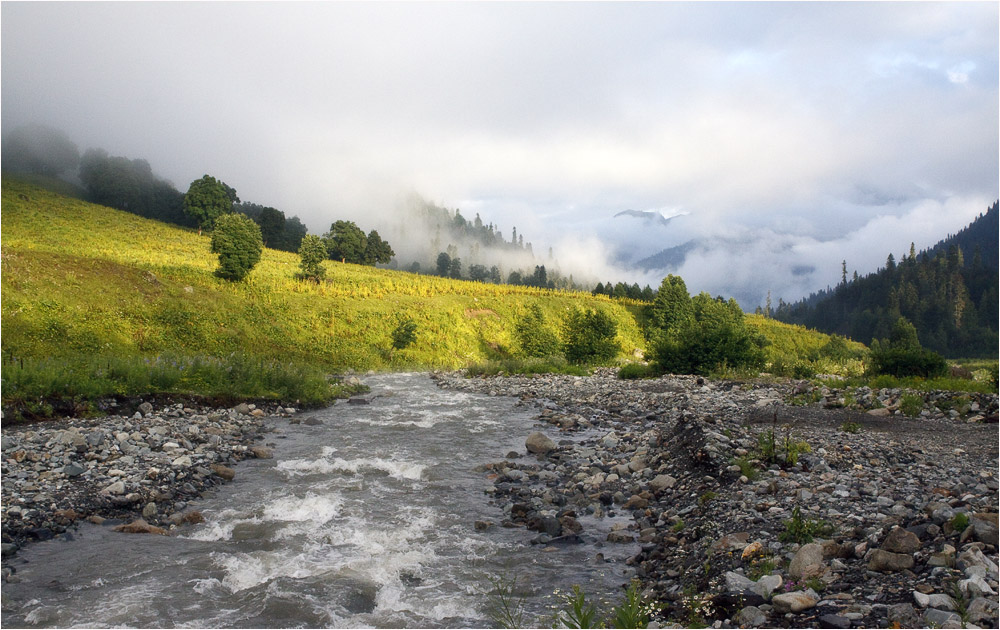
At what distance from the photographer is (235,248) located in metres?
47.7

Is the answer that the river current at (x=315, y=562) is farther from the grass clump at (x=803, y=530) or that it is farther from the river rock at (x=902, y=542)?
the river rock at (x=902, y=542)

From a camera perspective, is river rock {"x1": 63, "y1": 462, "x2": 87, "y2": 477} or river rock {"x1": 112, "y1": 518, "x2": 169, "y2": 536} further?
river rock {"x1": 63, "y1": 462, "x2": 87, "y2": 477}

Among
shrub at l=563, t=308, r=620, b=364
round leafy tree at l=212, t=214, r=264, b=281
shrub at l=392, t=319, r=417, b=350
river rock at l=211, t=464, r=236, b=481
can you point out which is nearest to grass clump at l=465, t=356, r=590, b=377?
shrub at l=563, t=308, r=620, b=364

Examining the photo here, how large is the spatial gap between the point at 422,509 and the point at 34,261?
128ft

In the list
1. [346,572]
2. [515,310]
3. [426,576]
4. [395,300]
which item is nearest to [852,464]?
[426,576]

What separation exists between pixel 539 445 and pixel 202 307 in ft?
116

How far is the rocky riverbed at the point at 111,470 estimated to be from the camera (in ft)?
27.6

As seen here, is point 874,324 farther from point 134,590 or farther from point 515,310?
point 134,590

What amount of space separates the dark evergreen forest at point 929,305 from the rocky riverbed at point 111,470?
14061 cm

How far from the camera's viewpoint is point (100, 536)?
26.6 ft

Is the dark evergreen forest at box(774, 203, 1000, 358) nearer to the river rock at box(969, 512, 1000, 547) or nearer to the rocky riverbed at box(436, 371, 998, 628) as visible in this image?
the rocky riverbed at box(436, 371, 998, 628)

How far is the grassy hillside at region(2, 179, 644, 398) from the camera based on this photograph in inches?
1213

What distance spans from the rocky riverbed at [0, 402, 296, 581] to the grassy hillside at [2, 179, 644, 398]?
410 inches


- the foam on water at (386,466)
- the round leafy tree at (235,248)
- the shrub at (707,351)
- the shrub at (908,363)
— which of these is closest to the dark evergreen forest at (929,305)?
the shrub at (707,351)
